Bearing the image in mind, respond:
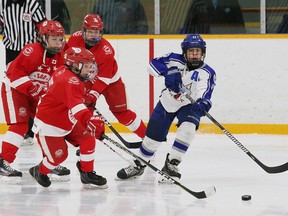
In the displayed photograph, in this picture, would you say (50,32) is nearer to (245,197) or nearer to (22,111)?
(22,111)

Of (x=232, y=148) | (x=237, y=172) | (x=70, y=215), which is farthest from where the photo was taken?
(x=232, y=148)

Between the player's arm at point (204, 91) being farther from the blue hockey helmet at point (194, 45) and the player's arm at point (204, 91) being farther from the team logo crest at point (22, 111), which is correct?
the team logo crest at point (22, 111)

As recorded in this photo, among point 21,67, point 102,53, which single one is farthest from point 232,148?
point 21,67

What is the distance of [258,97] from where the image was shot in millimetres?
7082

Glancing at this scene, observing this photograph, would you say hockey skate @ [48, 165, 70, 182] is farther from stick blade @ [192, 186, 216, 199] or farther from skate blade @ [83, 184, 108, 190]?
stick blade @ [192, 186, 216, 199]

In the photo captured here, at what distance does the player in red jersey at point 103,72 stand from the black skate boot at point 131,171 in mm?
554

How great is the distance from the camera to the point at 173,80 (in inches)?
200

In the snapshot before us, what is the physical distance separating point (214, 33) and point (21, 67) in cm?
236

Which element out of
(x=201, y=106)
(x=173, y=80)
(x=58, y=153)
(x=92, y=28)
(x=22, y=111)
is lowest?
(x=58, y=153)

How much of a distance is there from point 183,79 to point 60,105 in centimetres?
80

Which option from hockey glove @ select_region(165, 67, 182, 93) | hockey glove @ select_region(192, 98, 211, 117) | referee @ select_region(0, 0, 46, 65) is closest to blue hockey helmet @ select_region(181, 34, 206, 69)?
hockey glove @ select_region(165, 67, 182, 93)

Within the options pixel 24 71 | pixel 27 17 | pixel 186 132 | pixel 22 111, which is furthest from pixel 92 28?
pixel 27 17

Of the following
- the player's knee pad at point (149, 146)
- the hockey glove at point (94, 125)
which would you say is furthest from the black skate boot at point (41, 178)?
the player's knee pad at point (149, 146)

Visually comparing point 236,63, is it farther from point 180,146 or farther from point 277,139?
point 180,146
